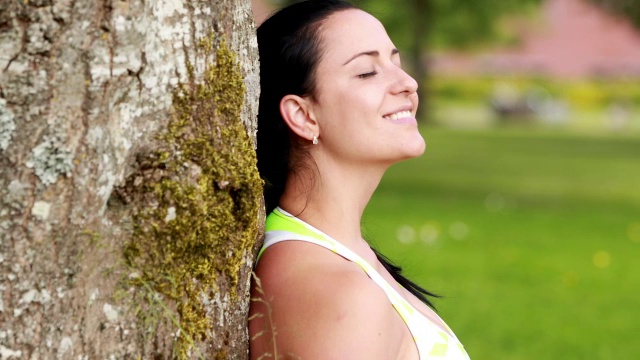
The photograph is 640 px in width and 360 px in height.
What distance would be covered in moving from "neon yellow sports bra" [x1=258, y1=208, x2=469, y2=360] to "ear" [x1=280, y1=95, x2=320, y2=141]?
0.67ft

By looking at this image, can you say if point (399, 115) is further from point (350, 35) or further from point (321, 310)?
point (321, 310)

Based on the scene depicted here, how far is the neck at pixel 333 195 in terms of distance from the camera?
8.29 feet

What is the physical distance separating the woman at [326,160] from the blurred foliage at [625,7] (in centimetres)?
1567

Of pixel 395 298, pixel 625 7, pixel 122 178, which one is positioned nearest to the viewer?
pixel 122 178

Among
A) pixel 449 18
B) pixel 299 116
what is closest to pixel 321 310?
pixel 299 116

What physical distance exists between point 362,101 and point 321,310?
53 cm

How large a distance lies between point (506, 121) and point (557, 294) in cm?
3369

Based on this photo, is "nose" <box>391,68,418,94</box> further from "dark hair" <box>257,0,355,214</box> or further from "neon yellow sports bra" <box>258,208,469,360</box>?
"neon yellow sports bra" <box>258,208,469,360</box>

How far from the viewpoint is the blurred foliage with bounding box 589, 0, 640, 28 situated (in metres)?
17.3

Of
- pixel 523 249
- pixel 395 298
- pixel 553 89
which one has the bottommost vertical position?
pixel 553 89

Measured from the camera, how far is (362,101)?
2.45 meters

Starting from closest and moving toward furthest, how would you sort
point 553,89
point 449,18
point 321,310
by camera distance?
1. point 321,310
2. point 449,18
3. point 553,89

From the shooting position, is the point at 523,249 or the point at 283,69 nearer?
the point at 283,69

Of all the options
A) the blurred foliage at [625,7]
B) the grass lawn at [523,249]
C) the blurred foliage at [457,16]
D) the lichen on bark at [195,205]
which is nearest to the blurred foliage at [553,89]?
the blurred foliage at [457,16]
